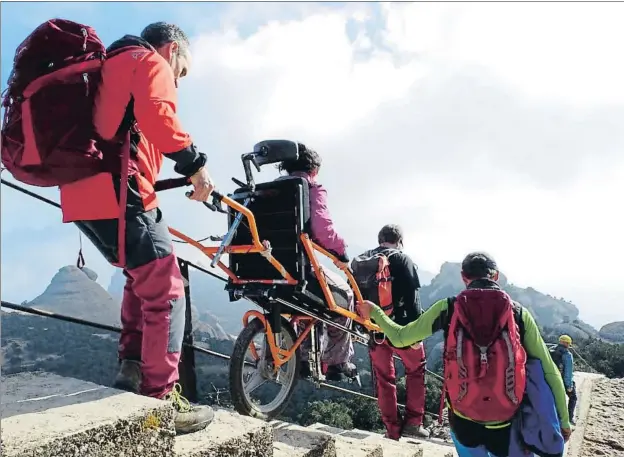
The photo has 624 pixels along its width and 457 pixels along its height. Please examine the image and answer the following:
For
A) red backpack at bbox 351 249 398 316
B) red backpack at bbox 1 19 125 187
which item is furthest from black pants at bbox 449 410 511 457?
red backpack at bbox 1 19 125 187

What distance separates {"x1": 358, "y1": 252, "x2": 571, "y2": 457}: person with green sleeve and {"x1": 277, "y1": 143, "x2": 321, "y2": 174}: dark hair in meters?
1.73

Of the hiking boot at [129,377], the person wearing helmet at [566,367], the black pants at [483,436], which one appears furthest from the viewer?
the person wearing helmet at [566,367]

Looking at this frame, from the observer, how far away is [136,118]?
2.36 metres

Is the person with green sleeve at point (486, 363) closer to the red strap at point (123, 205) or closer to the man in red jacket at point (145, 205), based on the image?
the man in red jacket at point (145, 205)

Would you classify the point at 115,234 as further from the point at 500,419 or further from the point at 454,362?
the point at 500,419

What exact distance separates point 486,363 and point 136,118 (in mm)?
2317

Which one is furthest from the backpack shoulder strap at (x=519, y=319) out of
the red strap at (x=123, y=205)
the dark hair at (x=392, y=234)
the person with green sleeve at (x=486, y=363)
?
the red strap at (x=123, y=205)

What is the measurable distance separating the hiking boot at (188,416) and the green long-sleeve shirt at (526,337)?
1.45m

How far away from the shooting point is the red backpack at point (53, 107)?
2242 mm

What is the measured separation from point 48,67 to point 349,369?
3.53 metres

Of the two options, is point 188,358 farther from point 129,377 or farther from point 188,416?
point 188,416

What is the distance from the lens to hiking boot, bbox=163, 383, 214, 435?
235 centimetres

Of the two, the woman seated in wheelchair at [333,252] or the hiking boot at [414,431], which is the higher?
the woman seated in wheelchair at [333,252]

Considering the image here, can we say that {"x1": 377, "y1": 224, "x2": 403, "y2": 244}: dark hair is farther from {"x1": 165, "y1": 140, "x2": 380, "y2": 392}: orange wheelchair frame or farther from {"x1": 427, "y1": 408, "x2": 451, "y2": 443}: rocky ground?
{"x1": 427, "y1": 408, "x2": 451, "y2": 443}: rocky ground
